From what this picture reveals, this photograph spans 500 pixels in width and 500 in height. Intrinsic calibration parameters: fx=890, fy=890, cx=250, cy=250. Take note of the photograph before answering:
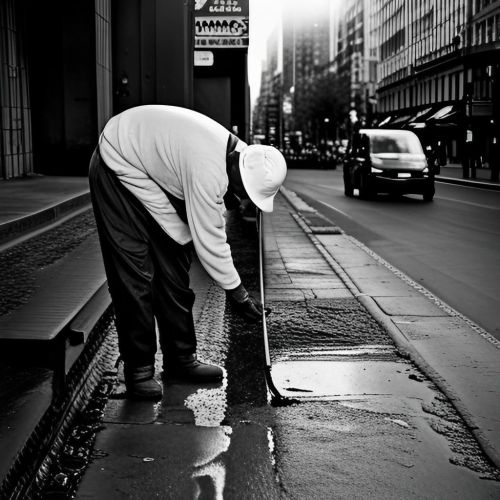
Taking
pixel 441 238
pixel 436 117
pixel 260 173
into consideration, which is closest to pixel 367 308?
pixel 260 173

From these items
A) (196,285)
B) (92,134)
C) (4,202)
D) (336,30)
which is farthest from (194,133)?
(336,30)

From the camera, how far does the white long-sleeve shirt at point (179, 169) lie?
4.18 m

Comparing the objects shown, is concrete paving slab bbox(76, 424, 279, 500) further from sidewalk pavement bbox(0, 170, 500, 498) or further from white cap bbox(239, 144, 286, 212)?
white cap bbox(239, 144, 286, 212)

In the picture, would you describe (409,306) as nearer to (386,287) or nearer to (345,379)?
(386,287)

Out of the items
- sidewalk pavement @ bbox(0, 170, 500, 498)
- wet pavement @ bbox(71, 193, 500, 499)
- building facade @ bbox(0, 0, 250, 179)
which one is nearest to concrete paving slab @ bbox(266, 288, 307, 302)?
sidewalk pavement @ bbox(0, 170, 500, 498)

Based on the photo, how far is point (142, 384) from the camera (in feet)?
15.0

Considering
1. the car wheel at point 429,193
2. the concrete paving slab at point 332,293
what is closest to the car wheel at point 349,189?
the car wheel at point 429,193

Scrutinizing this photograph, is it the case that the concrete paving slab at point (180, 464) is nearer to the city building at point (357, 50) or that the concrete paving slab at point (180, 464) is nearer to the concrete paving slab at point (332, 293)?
the concrete paving slab at point (332, 293)

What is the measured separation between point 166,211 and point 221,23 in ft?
56.9

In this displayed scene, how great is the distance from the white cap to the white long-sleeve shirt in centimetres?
10

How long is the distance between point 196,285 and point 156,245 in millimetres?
3463

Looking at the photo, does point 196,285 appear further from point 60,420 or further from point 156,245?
point 60,420

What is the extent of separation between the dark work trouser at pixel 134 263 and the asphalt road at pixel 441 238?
9.17 ft

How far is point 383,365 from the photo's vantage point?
5191mm
